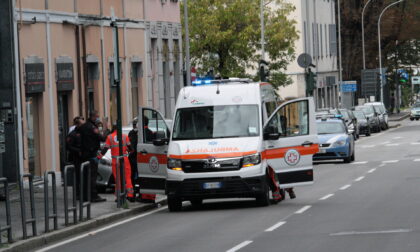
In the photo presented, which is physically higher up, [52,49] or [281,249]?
[52,49]

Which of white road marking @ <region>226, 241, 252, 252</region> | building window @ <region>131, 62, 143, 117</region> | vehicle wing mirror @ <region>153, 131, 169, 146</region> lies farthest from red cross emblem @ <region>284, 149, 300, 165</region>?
building window @ <region>131, 62, 143, 117</region>

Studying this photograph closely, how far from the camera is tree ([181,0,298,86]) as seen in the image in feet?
200

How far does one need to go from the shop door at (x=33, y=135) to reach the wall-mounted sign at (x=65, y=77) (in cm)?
134

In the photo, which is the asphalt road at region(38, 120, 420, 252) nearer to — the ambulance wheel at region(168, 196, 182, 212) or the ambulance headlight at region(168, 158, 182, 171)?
the ambulance wheel at region(168, 196, 182, 212)

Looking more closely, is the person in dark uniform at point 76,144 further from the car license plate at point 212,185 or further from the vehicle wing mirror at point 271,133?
the vehicle wing mirror at point 271,133

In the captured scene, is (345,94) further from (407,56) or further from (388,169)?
(388,169)

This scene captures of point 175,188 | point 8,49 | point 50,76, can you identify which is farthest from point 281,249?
point 50,76

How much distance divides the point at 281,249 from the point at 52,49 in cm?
1803

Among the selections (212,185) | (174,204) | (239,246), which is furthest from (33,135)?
(239,246)

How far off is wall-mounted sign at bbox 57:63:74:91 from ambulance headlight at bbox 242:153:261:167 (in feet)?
36.0

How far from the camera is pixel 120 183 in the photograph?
2338 centimetres

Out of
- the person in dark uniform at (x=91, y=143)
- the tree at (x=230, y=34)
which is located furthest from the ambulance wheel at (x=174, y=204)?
the tree at (x=230, y=34)

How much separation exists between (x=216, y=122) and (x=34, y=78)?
8.28 meters

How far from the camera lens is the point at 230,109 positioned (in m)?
23.5
